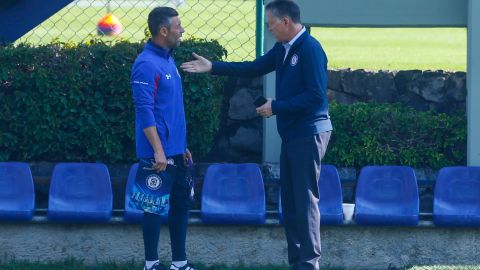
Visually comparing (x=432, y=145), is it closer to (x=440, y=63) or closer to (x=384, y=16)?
(x=384, y=16)

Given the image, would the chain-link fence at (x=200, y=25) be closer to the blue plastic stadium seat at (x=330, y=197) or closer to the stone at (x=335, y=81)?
the stone at (x=335, y=81)

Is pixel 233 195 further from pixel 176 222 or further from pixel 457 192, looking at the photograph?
pixel 457 192

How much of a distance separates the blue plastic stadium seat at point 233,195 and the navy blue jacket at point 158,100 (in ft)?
2.41

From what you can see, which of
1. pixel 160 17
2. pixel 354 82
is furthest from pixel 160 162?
pixel 354 82

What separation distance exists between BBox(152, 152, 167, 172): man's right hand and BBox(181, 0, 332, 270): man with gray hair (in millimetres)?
597

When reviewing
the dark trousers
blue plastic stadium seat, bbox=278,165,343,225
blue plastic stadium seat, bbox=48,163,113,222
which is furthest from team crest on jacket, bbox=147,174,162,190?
blue plastic stadium seat, bbox=278,165,343,225

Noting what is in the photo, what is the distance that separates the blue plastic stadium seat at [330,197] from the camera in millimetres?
6434

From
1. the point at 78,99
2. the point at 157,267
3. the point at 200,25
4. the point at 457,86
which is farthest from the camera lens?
the point at 200,25

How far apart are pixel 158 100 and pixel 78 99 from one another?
4.09 feet

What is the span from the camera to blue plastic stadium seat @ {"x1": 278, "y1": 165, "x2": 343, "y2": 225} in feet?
21.1

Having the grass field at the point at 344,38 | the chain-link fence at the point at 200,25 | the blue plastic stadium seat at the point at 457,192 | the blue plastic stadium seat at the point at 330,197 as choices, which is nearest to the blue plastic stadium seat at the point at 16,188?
the chain-link fence at the point at 200,25

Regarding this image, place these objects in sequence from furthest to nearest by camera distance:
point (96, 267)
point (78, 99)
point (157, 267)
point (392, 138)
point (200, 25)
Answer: point (200, 25) → point (392, 138) → point (78, 99) → point (96, 267) → point (157, 267)

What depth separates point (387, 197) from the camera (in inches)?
263

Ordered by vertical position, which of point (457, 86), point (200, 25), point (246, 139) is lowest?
point (246, 139)
